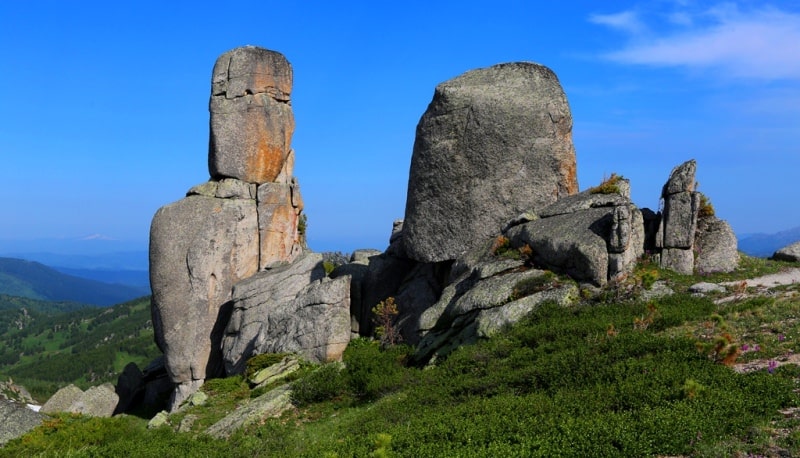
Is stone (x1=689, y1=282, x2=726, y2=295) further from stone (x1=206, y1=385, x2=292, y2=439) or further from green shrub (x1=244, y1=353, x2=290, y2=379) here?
green shrub (x1=244, y1=353, x2=290, y2=379)

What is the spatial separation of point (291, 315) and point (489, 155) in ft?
45.6

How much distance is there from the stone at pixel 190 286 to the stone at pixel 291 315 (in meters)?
2.11

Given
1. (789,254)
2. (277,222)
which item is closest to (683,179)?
(789,254)

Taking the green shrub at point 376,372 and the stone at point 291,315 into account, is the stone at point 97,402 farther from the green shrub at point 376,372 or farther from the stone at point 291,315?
the green shrub at point 376,372

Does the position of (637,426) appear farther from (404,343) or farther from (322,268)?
(322,268)

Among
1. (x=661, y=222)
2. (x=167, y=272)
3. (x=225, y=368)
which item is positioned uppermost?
(x=661, y=222)

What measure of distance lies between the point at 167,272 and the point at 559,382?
30460 mm

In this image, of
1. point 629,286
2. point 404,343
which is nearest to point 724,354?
point 629,286

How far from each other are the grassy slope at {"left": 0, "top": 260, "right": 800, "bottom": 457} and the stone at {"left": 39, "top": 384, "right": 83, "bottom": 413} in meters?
16.7

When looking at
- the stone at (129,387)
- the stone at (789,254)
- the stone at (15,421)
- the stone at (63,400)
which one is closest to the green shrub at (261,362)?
the stone at (15,421)

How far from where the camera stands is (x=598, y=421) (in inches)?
530

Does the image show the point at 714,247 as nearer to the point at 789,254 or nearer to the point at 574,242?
the point at 789,254

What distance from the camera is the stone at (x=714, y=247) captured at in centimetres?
2788

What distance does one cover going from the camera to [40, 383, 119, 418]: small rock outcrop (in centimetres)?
4234
